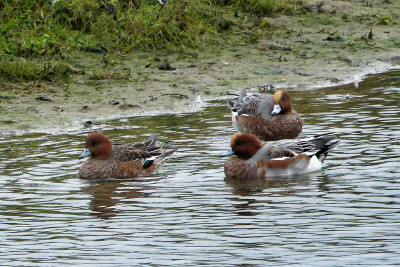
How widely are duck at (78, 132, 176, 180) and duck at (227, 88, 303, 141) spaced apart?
1567mm

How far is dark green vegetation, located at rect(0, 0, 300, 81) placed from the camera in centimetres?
1355

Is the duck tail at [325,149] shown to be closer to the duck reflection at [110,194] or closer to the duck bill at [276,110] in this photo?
the duck bill at [276,110]

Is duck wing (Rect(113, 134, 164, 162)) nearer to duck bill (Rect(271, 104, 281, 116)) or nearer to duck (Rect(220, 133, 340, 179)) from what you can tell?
duck (Rect(220, 133, 340, 179))

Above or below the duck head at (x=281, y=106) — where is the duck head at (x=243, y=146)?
below

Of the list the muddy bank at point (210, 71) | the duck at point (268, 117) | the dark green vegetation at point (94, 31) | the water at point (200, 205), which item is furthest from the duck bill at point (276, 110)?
the dark green vegetation at point (94, 31)

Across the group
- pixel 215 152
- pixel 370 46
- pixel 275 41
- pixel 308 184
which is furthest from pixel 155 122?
pixel 370 46

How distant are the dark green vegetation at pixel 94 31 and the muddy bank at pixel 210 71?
0.74 ft

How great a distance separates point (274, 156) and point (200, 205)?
180 centimetres

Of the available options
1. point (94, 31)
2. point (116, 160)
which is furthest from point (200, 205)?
point (94, 31)

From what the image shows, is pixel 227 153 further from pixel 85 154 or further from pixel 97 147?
pixel 85 154

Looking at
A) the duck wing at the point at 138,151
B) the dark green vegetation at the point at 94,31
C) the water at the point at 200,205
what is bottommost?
the water at the point at 200,205

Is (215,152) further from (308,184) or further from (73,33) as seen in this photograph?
(73,33)

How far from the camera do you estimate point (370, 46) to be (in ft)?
53.9

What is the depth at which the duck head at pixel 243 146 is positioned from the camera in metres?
9.88
